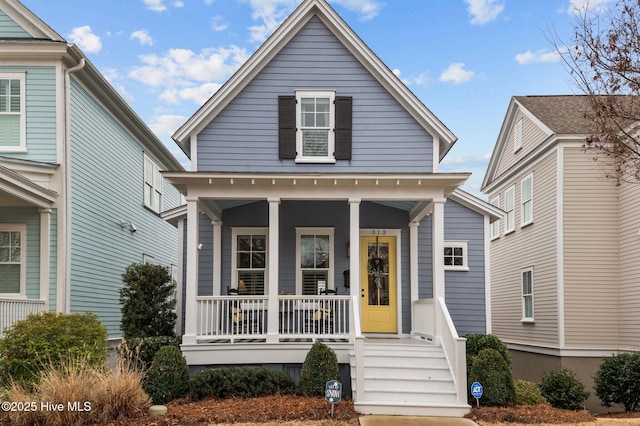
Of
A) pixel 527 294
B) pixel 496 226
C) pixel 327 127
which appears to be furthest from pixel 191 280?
pixel 496 226

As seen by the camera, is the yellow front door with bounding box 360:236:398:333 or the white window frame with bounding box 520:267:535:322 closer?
the yellow front door with bounding box 360:236:398:333

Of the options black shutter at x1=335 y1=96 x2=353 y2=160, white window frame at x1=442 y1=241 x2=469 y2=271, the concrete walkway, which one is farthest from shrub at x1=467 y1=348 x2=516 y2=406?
black shutter at x1=335 y1=96 x2=353 y2=160

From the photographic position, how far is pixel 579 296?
15.9 m

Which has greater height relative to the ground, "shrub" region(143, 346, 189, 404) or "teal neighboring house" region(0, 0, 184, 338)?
"teal neighboring house" region(0, 0, 184, 338)

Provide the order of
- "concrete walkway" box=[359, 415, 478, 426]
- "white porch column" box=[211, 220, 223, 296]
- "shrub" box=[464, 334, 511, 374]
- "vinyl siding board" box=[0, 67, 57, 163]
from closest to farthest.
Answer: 1. "concrete walkway" box=[359, 415, 478, 426]
2. "shrub" box=[464, 334, 511, 374]
3. "vinyl siding board" box=[0, 67, 57, 163]
4. "white porch column" box=[211, 220, 223, 296]

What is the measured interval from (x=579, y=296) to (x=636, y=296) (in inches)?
54.0

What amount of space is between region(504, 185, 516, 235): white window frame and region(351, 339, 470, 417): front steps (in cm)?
1000

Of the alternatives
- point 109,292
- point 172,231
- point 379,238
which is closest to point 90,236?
point 109,292

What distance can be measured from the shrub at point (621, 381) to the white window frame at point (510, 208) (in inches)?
314

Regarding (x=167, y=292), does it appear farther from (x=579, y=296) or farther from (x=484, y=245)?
(x=579, y=296)

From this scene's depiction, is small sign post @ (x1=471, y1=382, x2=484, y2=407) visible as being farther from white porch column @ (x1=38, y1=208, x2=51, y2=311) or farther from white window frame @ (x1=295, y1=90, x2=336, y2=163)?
white porch column @ (x1=38, y1=208, x2=51, y2=311)

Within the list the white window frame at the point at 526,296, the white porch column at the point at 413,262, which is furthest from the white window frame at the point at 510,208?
the white porch column at the point at 413,262

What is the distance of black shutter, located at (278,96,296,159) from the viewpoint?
1311cm

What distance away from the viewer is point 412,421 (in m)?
9.23
